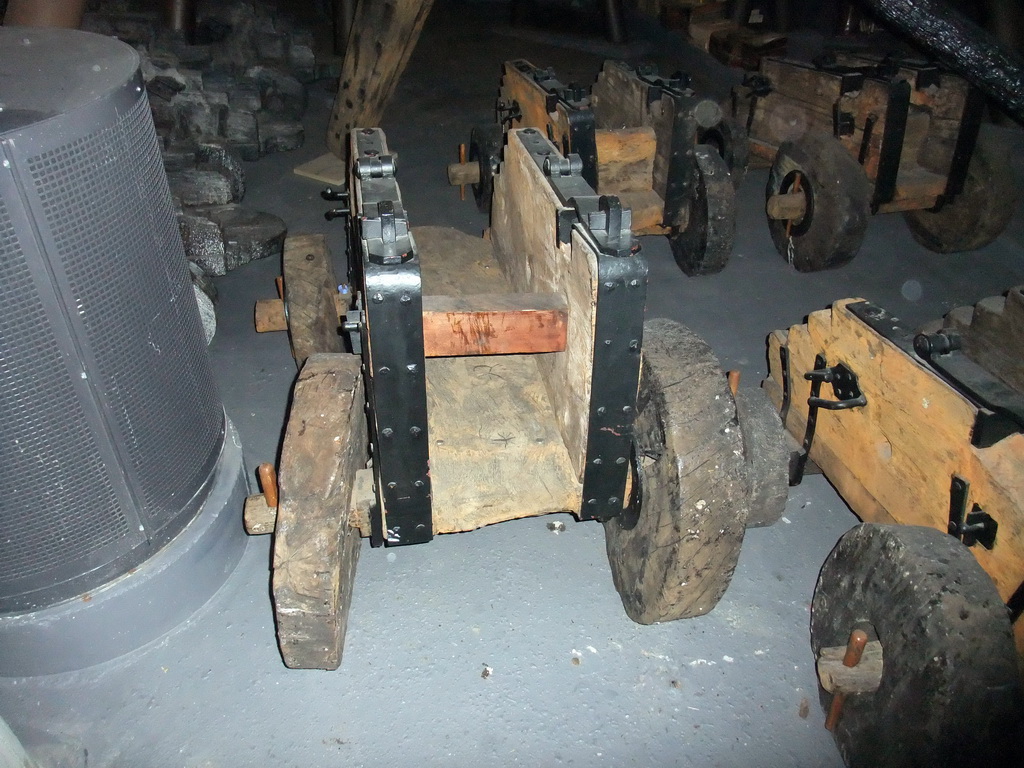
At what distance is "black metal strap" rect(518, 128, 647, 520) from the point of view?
1.80 metres

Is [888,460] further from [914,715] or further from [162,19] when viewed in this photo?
[162,19]

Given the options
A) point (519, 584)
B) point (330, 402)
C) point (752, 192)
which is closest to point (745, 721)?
point (519, 584)

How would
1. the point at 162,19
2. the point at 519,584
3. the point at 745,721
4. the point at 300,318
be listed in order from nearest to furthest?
1. the point at 745,721
2. the point at 519,584
3. the point at 300,318
4. the point at 162,19

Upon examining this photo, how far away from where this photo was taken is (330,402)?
7.37ft

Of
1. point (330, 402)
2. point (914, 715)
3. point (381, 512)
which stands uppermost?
point (330, 402)

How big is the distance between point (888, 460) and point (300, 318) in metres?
2.28

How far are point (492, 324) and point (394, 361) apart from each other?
1.12 ft

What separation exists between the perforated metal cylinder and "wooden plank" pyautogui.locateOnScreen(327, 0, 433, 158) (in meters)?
3.94

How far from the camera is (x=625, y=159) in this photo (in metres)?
4.55

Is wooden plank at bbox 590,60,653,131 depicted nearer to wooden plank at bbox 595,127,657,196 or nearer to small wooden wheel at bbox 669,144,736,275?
wooden plank at bbox 595,127,657,196

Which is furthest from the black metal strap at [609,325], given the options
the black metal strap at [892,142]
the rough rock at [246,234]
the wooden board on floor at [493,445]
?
the black metal strap at [892,142]

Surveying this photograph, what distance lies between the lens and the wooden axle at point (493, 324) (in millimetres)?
2053

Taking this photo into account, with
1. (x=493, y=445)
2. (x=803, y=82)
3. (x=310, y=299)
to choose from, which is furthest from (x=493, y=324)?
(x=803, y=82)

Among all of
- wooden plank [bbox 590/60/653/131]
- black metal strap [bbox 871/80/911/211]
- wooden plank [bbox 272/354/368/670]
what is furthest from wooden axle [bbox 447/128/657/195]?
wooden plank [bbox 272/354/368/670]
